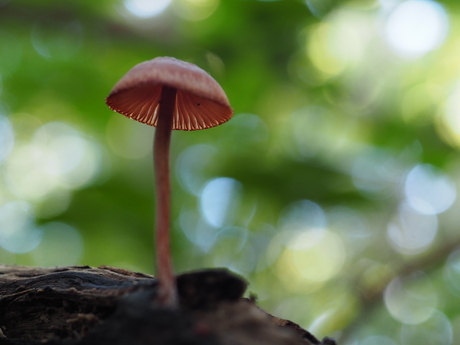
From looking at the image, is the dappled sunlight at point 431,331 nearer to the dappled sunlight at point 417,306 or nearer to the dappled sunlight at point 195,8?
the dappled sunlight at point 417,306

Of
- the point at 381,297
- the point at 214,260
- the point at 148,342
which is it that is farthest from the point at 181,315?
the point at 214,260

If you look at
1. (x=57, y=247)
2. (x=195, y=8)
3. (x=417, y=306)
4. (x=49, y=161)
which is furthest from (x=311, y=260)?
(x=195, y=8)

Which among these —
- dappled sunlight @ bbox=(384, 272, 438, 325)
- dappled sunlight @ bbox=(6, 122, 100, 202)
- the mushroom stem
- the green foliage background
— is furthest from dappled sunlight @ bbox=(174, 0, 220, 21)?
dappled sunlight @ bbox=(384, 272, 438, 325)

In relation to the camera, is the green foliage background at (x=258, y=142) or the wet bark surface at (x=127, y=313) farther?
the green foliage background at (x=258, y=142)

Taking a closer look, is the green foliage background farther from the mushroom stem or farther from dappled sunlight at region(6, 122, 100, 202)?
the mushroom stem

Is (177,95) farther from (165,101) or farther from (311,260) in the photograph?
(311,260)

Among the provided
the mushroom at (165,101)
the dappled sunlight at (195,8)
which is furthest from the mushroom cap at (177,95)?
the dappled sunlight at (195,8)

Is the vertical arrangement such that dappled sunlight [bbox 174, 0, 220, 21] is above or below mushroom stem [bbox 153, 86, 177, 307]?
above

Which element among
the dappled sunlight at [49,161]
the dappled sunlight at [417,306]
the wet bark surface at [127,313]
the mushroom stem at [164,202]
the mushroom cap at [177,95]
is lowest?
the wet bark surface at [127,313]
